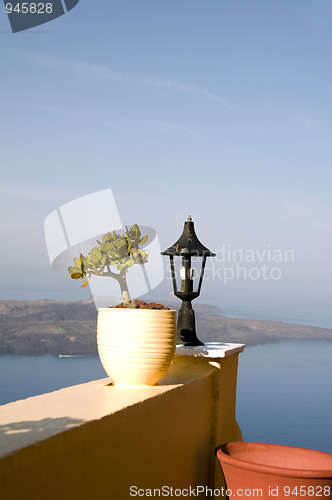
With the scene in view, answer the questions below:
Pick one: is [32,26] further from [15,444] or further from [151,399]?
[15,444]

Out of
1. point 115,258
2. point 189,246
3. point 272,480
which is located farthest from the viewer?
point 189,246

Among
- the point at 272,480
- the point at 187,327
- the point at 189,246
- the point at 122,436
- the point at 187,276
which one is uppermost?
the point at 189,246

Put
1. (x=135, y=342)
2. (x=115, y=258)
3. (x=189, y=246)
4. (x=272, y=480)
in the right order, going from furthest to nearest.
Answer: (x=189, y=246), (x=115, y=258), (x=135, y=342), (x=272, y=480)

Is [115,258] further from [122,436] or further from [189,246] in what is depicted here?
[122,436]

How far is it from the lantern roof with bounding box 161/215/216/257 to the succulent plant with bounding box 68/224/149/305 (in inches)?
24.1

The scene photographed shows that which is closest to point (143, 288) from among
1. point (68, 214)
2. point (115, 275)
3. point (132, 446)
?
point (115, 275)

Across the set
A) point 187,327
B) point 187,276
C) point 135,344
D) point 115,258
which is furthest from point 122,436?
point 187,276

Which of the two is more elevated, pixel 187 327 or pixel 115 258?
pixel 115 258

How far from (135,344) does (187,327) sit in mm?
984

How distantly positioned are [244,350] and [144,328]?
143cm

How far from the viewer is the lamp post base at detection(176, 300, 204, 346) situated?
314 centimetres

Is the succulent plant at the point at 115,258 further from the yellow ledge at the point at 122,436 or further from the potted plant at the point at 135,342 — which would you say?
the yellow ledge at the point at 122,436

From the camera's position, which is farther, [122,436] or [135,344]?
[135,344]

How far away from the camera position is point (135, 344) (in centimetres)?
224
